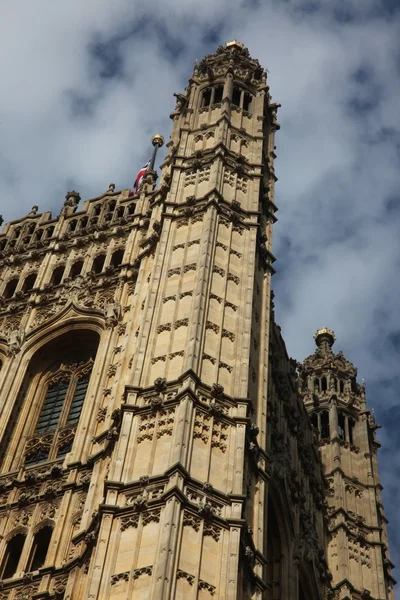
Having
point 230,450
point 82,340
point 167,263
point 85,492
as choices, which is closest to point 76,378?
point 82,340

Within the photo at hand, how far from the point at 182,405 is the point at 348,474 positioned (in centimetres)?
1468

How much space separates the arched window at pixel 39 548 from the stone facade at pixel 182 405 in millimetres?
45

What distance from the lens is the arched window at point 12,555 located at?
83.7 ft

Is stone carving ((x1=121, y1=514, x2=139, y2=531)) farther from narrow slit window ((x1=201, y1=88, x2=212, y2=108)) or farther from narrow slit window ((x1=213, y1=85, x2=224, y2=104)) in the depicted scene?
narrow slit window ((x1=213, y1=85, x2=224, y2=104))

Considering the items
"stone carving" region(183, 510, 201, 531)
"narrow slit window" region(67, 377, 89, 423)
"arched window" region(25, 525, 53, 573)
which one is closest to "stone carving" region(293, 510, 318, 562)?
"narrow slit window" region(67, 377, 89, 423)

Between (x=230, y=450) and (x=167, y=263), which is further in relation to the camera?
(x=167, y=263)

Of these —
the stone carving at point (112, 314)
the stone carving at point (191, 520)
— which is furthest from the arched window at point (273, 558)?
the stone carving at point (191, 520)

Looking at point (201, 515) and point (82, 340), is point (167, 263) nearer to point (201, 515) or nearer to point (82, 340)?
point (82, 340)

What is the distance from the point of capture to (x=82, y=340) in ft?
109

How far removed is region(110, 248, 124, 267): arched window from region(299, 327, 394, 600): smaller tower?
8567 millimetres

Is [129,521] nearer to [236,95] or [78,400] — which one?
[78,400]

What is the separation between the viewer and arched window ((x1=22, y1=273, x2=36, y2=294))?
36.3 meters

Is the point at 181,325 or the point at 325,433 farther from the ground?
the point at 325,433

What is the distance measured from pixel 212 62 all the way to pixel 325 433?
11887 mm
